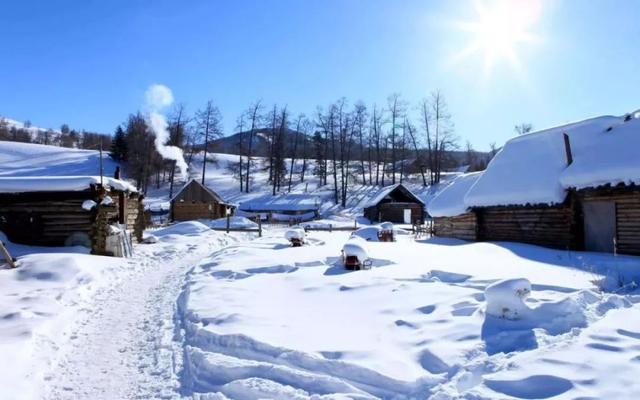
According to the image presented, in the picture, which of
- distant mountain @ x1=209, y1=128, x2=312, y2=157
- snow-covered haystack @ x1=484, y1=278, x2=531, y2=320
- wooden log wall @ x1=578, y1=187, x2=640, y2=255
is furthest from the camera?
distant mountain @ x1=209, y1=128, x2=312, y2=157

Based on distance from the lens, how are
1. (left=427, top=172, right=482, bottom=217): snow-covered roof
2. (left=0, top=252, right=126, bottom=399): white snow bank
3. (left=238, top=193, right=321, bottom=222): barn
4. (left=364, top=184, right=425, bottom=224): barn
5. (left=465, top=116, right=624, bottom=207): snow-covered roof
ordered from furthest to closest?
(left=238, top=193, right=321, bottom=222): barn, (left=364, top=184, right=425, bottom=224): barn, (left=427, top=172, right=482, bottom=217): snow-covered roof, (left=465, top=116, right=624, bottom=207): snow-covered roof, (left=0, top=252, right=126, bottom=399): white snow bank

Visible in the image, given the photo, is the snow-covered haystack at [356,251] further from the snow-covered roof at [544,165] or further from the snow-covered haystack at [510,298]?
the snow-covered roof at [544,165]

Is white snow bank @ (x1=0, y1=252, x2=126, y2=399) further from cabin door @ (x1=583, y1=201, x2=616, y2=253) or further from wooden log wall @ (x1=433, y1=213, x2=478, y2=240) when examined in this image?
cabin door @ (x1=583, y1=201, x2=616, y2=253)

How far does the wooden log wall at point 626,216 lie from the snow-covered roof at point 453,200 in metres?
6.65

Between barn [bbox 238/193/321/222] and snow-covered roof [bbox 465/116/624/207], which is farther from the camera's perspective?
barn [bbox 238/193/321/222]

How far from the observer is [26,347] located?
666cm

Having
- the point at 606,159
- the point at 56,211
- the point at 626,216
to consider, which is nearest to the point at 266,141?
the point at 56,211

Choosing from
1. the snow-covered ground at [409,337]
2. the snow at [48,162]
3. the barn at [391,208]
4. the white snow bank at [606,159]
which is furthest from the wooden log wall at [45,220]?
the snow at [48,162]

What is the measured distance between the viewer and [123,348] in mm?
6961

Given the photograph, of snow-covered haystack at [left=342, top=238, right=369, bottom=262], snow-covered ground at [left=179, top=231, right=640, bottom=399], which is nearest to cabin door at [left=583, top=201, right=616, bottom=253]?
snow-covered ground at [left=179, top=231, right=640, bottom=399]

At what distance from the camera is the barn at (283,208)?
51.1m

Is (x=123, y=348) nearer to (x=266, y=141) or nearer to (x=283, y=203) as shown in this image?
(x=283, y=203)

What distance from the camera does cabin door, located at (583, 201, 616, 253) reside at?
15.7m

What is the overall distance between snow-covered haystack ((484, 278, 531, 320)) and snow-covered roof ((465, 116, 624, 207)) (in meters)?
9.90
